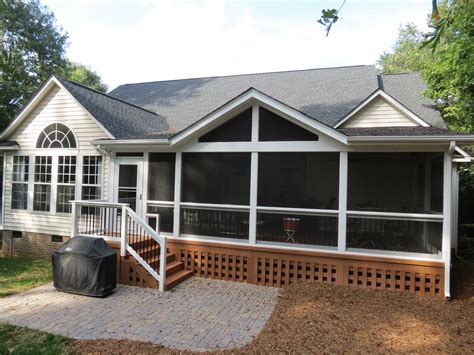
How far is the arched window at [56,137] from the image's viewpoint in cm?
1005

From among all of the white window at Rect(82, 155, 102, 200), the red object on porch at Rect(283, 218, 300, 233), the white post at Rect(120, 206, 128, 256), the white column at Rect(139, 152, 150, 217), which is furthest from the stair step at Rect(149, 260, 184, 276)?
the white window at Rect(82, 155, 102, 200)

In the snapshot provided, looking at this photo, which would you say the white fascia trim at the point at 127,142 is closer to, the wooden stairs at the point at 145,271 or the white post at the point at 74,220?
the white post at the point at 74,220

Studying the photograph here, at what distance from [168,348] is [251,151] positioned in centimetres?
472

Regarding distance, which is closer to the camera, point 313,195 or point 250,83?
point 313,195

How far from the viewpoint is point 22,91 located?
19.1 meters

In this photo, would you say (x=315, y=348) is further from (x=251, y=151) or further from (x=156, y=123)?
(x=156, y=123)

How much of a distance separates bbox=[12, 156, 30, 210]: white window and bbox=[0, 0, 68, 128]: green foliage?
931cm

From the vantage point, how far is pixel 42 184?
1037 centimetres

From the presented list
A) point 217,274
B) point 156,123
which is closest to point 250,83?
point 156,123

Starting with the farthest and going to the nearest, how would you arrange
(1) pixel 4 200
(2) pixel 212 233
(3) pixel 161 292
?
(1) pixel 4 200 < (2) pixel 212 233 < (3) pixel 161 292

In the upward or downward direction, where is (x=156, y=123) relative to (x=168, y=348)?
upward

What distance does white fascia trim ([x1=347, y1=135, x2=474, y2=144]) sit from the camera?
6285mm

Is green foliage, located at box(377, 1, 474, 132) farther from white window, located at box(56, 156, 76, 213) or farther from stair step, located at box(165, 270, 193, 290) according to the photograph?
white window, located at box(56, 156, 76, 213)

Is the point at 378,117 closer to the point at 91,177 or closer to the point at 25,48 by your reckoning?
the point at 91,177
